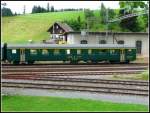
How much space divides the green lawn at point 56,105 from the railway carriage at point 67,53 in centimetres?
2349

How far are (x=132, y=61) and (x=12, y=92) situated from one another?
2820 centimetres

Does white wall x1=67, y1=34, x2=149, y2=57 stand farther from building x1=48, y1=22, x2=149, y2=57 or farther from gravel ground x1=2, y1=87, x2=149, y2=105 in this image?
gravel ground x1=2, y1=87, x2=149, y2=105

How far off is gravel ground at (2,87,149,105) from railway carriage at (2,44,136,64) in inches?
791

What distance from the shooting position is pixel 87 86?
2467 centimetres

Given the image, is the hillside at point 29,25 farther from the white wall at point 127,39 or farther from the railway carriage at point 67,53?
the railway carriage at point 67,53

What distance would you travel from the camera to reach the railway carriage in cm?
4481

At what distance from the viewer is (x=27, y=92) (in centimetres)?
2386

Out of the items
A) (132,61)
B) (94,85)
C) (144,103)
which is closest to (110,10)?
(132,61)

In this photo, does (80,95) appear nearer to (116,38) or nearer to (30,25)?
(116,38)

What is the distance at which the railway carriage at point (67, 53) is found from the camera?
4481 centimetres

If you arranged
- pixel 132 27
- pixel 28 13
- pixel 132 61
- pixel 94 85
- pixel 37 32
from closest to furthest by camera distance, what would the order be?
pixel 94 85 → pixel 132 61 → pixel 132 27 → pixel 37 32 → pixel 28 13

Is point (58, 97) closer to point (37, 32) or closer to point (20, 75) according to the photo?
point (20, 75)

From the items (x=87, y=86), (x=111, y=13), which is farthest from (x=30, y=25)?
(x=87, y=86)

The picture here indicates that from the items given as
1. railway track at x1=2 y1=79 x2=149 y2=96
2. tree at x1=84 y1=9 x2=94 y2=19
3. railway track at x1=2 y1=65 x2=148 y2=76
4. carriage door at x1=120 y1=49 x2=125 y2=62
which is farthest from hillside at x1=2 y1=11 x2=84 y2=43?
railway track at x1=2 y1=79 x2=149 y2=96
